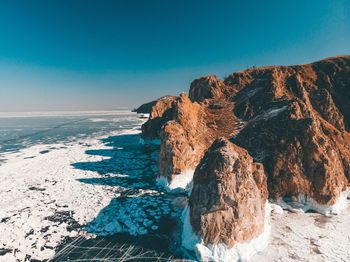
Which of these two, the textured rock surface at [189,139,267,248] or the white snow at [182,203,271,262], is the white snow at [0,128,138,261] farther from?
the textured rock surface at [189,139,267,248]

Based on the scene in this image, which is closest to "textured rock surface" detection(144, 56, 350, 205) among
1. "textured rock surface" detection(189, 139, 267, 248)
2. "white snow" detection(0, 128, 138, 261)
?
"textured rock surface" detection(189, 139, 267, 248)

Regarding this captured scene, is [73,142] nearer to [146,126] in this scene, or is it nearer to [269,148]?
[146,126]

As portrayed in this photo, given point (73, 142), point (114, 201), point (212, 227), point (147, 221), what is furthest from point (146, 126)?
point (212, 227)

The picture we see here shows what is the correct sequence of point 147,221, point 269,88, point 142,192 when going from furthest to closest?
point 269,88 → point 142,192 → point 147,221

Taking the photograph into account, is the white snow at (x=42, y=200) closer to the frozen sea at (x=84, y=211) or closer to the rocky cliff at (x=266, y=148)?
the frozen sea at (x=84, y=211)

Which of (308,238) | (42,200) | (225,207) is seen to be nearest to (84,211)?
(42,200)

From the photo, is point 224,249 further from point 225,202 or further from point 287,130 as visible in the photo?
point 287,130

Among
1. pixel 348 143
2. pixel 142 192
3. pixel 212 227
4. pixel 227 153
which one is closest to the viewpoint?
pixel 212 227
